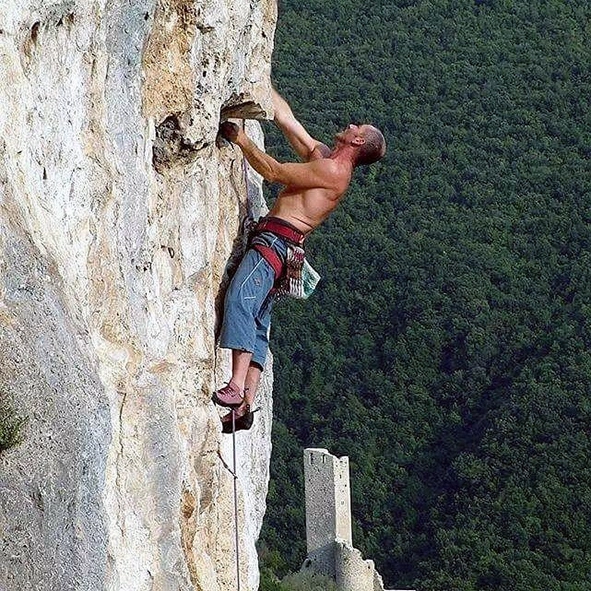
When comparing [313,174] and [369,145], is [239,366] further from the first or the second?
[369,145]

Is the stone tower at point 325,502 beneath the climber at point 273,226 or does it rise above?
above

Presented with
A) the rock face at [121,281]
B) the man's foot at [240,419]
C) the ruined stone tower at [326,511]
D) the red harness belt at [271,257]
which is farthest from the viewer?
the ruined stone tower at [326,511]

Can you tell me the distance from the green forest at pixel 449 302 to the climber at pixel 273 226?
22.7 meters

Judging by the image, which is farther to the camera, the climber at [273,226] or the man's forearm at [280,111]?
the man's forearm at [280,111]

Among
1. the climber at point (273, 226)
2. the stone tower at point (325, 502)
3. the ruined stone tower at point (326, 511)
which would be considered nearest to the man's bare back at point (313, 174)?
the climber at point (273, 226)

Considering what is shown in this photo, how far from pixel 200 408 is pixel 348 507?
2533cm

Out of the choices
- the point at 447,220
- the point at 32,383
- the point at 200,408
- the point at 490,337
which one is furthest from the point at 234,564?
the point at 447,220

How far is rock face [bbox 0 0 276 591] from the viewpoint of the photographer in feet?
14.2

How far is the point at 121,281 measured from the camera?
5.45 m

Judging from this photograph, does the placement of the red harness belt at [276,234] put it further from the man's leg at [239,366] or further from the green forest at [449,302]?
the green forest at [449,302]

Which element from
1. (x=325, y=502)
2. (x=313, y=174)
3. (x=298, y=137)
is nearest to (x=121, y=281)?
(x=313, y=174)

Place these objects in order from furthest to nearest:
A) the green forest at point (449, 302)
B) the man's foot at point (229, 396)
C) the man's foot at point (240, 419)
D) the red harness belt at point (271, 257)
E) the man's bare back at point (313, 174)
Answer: the green forest at point (449, 302)
the man's bare back at point (313, 174)
the red harness belt at point (271, 257)
the man's foot at point (240, 419)
the man's foot at point (229, 396)

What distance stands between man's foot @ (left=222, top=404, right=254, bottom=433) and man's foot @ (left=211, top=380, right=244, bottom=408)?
9cm

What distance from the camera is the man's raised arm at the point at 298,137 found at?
705 centimetres
